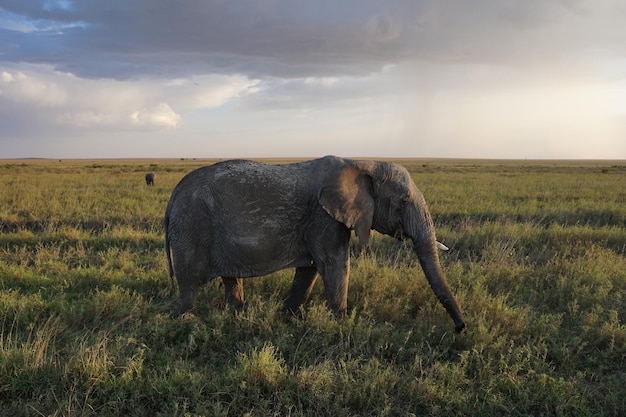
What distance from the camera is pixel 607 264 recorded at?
6.90 meters

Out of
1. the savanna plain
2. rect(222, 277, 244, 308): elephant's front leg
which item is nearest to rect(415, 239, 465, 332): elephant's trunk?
the savanna plain

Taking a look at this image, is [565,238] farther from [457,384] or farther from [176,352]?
[176,352]

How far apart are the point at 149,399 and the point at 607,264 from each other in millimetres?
7004

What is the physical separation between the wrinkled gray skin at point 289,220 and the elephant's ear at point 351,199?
11 mm

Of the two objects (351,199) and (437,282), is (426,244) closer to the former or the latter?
Answer: (437,282)

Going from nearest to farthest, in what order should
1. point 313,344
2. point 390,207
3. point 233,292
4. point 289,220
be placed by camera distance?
point 313,344 → point 289,220 → point 390,207 → point 233,292

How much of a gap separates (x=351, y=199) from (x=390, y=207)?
20.7 inches

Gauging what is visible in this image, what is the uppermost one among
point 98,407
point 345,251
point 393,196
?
point 393,196

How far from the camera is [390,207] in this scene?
15.9 ft

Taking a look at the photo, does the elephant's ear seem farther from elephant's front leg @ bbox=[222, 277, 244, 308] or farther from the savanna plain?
elephant's front leg @ bbox=[222, 277, 244, 308]

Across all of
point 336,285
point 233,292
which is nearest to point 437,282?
point 336,285

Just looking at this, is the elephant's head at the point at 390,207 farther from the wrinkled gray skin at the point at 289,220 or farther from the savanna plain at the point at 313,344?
the savanna plain at the point at 313,344

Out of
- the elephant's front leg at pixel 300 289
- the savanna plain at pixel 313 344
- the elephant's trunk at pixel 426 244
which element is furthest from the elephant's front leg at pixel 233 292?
the elephant's trunk at pixel 426 244

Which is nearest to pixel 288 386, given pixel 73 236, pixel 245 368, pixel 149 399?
pixel 245 368
